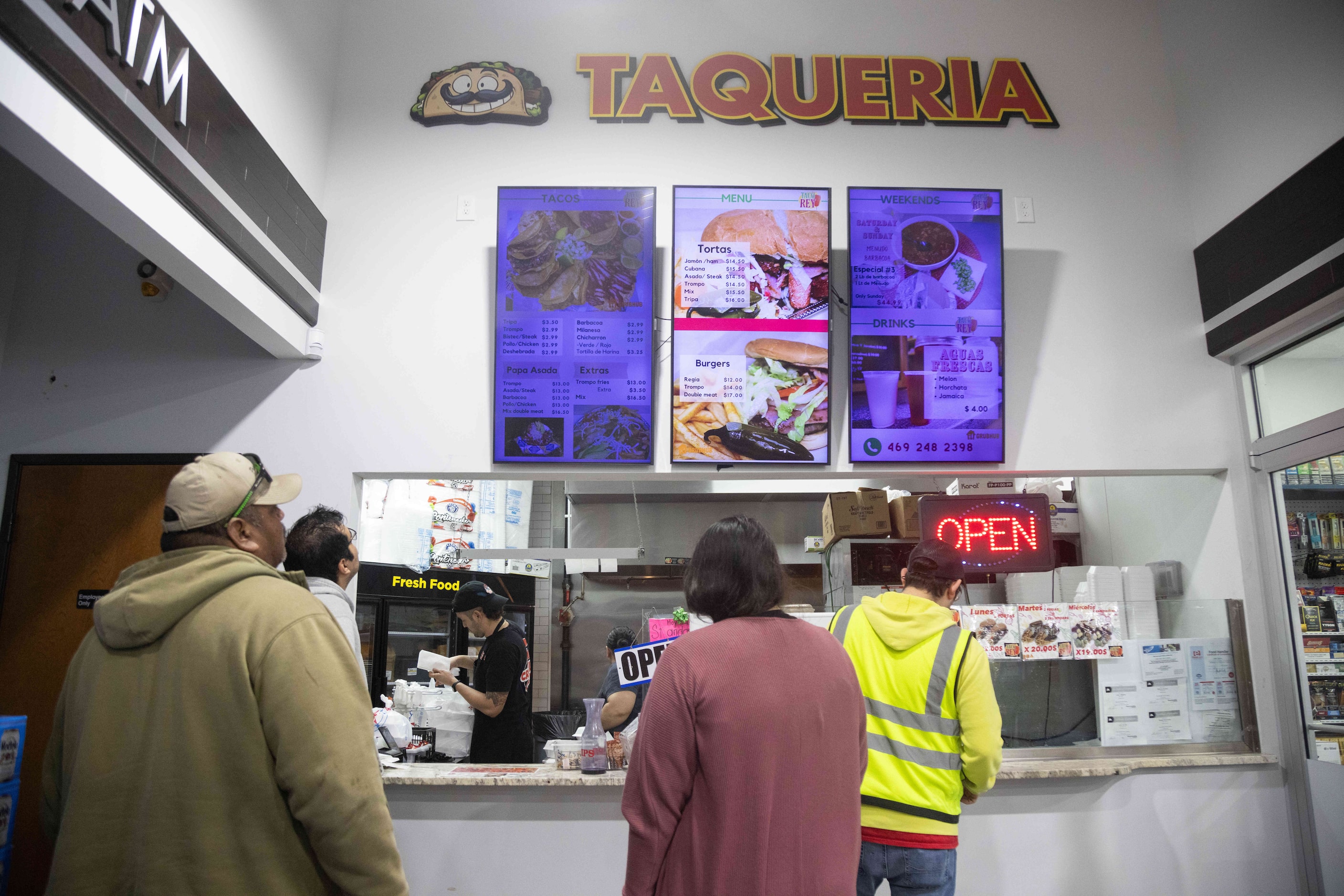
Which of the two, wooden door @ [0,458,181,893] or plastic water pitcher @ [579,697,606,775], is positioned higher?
wooden door @ [0,458,181,893]

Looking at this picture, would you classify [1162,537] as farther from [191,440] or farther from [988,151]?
[191,440]

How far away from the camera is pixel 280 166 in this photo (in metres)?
3.56

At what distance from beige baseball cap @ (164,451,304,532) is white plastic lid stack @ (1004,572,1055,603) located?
3.97 m

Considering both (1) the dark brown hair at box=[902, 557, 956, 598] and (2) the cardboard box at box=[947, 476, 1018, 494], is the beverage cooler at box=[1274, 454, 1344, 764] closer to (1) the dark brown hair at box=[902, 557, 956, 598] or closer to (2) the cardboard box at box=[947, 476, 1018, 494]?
(2) the cardboard box at box=[947, 476, 1018, 494]

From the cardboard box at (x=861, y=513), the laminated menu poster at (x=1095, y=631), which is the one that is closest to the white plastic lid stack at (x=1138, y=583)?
the laminated menu poster at (x=1095, y=631)

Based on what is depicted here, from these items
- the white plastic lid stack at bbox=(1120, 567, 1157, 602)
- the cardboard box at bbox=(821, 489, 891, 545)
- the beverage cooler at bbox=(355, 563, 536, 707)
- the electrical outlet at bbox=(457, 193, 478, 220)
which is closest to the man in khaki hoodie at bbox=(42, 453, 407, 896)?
the electrical outlet at bbox=(457, 193, 478, 220)

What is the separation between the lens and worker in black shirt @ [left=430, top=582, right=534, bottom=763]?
13.9 feet

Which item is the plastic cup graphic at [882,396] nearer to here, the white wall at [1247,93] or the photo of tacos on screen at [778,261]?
the photo of tacos on screen at [778,261]

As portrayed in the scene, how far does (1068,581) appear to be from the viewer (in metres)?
4.47

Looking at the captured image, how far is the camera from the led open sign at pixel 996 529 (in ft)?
13.9

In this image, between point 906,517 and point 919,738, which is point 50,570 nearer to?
point 919,738

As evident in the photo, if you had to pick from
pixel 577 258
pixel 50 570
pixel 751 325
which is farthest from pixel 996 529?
pixel 50 570

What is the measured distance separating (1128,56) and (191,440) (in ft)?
16.3

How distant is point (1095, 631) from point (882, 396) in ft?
5.06
